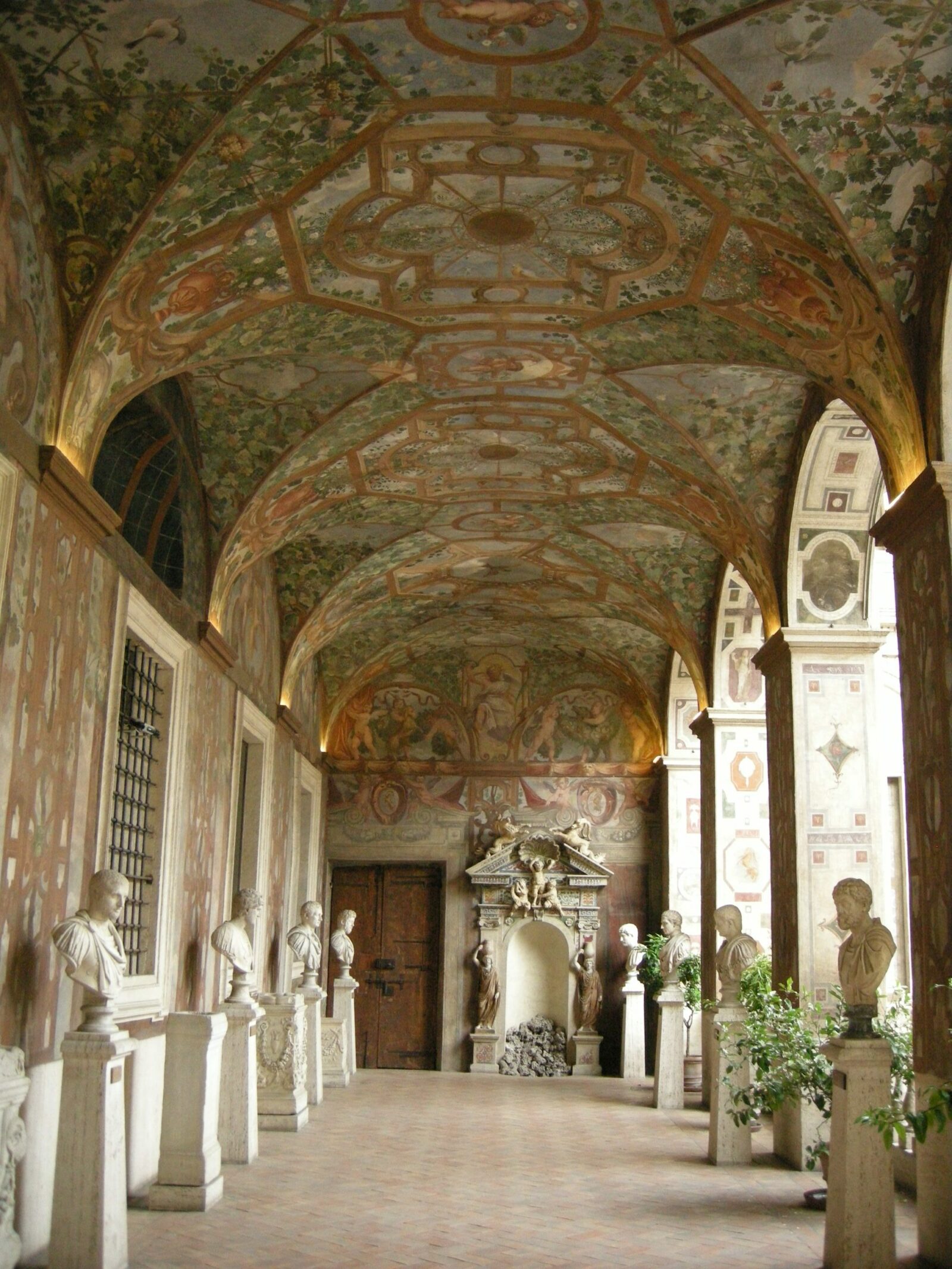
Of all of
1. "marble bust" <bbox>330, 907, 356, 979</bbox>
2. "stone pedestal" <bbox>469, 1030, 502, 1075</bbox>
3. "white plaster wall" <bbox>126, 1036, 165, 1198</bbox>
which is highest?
"marble bust" <bbox>330, 907, 356, 979</bbox>

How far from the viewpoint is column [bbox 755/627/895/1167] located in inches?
423

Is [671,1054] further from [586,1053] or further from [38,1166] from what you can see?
[38,1166]

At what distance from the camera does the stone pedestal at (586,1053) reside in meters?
18.4

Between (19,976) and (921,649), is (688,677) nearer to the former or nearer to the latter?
(921,649)

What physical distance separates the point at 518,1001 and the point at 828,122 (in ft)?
48.8

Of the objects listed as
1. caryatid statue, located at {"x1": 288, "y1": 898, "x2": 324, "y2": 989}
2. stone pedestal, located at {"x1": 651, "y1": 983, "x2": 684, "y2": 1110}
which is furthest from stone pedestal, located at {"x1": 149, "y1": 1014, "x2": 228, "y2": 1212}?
stone pedestal, located at {"x1": 651, "y1": 983, "x2": 684, "y2": 1110}

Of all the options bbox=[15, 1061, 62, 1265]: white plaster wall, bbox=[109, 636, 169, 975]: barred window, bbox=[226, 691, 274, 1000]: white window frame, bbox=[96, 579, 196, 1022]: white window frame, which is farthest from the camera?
bbox=[226, 691, 274, 1000]: white window frame

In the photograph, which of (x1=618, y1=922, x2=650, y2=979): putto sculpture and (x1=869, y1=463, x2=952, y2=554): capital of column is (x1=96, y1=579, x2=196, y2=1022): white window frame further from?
(x1=618, y1=922, x2=650, y2=979): putto sculpture

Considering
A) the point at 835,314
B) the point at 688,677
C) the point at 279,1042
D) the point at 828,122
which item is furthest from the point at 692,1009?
the point at 828,122

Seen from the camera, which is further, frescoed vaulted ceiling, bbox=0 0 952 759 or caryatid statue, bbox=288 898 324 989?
caryatid statue, bbox=288 898 324 989

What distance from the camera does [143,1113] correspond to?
358 inches

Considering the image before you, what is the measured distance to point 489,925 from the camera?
19078mm

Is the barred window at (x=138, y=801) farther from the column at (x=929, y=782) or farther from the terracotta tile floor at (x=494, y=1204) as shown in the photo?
the column at (x=929, y=782)

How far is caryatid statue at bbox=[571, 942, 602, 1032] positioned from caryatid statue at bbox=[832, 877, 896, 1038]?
11757mm
